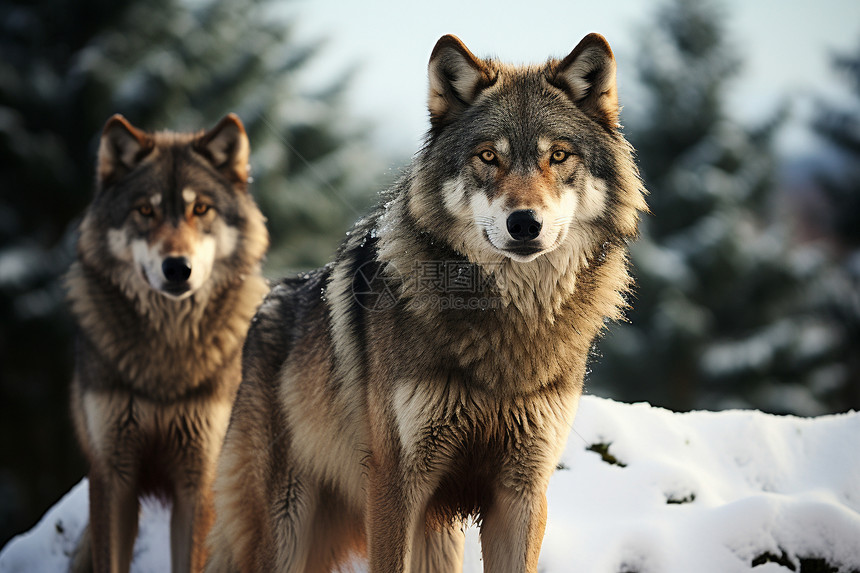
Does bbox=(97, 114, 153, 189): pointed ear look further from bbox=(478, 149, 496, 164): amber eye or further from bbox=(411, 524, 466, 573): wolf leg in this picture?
bbox=(411, 524, 466, 573): wolf leg

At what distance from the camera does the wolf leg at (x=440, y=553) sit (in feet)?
11.7

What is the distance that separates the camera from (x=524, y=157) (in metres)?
2.98

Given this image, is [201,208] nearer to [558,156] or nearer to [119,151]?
[119,151]

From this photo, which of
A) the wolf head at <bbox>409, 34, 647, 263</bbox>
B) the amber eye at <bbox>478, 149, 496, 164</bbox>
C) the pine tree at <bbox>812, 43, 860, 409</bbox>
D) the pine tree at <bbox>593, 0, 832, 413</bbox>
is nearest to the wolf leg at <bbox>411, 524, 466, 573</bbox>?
the wolf head at <bbox>409, 34, 647, 263</bbox>

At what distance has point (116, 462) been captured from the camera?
14.5ft

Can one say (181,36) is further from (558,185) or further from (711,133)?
(558,185)

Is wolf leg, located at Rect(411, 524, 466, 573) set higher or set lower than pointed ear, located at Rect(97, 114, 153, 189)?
lower

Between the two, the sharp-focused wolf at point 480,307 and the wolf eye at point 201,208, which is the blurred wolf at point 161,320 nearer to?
the wolf eye at point 201,208

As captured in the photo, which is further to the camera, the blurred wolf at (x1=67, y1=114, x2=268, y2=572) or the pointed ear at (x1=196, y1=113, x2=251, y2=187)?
the pointed ear at (x1=196, y1=113, x2=251, y2=187)

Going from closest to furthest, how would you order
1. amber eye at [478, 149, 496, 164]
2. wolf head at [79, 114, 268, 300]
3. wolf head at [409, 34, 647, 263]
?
1. wolf head at [409, 34, 647, 263]
2. amber eye at [478, 149, 496, 164]
3. wolf head at [79, 114, 268, 300]

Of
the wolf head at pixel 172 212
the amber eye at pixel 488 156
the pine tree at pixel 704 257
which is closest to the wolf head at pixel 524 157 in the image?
the amber eye at pixel 488 156

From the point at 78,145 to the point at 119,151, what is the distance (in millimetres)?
10779

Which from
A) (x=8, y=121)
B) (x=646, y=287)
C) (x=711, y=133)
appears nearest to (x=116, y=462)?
(x=8, y=121)

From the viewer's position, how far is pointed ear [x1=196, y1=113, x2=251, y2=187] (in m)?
4.87
